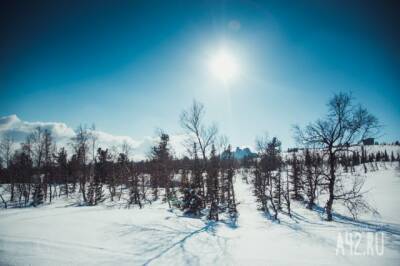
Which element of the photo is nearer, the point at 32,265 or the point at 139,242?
the point at 32,265

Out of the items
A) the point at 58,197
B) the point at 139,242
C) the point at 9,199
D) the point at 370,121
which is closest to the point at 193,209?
the point at 139,242

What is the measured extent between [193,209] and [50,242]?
59.3 feet

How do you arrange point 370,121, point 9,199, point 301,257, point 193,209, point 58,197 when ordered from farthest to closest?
point 58,197
point 9,199
point 193,209
point 370,121
point 301,257

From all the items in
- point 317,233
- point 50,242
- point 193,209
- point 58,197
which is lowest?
point 58,197

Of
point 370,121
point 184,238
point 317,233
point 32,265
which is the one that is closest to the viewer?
point 32,265

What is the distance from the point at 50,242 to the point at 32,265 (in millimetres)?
1406

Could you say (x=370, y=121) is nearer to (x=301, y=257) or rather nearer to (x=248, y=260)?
(x=301, y=257)

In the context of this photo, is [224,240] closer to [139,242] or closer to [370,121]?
[139,242]

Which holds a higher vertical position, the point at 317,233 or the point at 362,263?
the point at 362,263

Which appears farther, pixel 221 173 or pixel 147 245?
pixel 221 173

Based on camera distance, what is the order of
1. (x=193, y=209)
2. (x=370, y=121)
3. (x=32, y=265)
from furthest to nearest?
1. (x=193, y=209)
2. (x=370, y=121)
3. (x=32, y=265)

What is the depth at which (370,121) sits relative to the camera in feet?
47.2

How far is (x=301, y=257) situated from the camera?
7195 mm

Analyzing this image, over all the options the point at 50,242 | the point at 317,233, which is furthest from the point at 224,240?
the point at 50,242
